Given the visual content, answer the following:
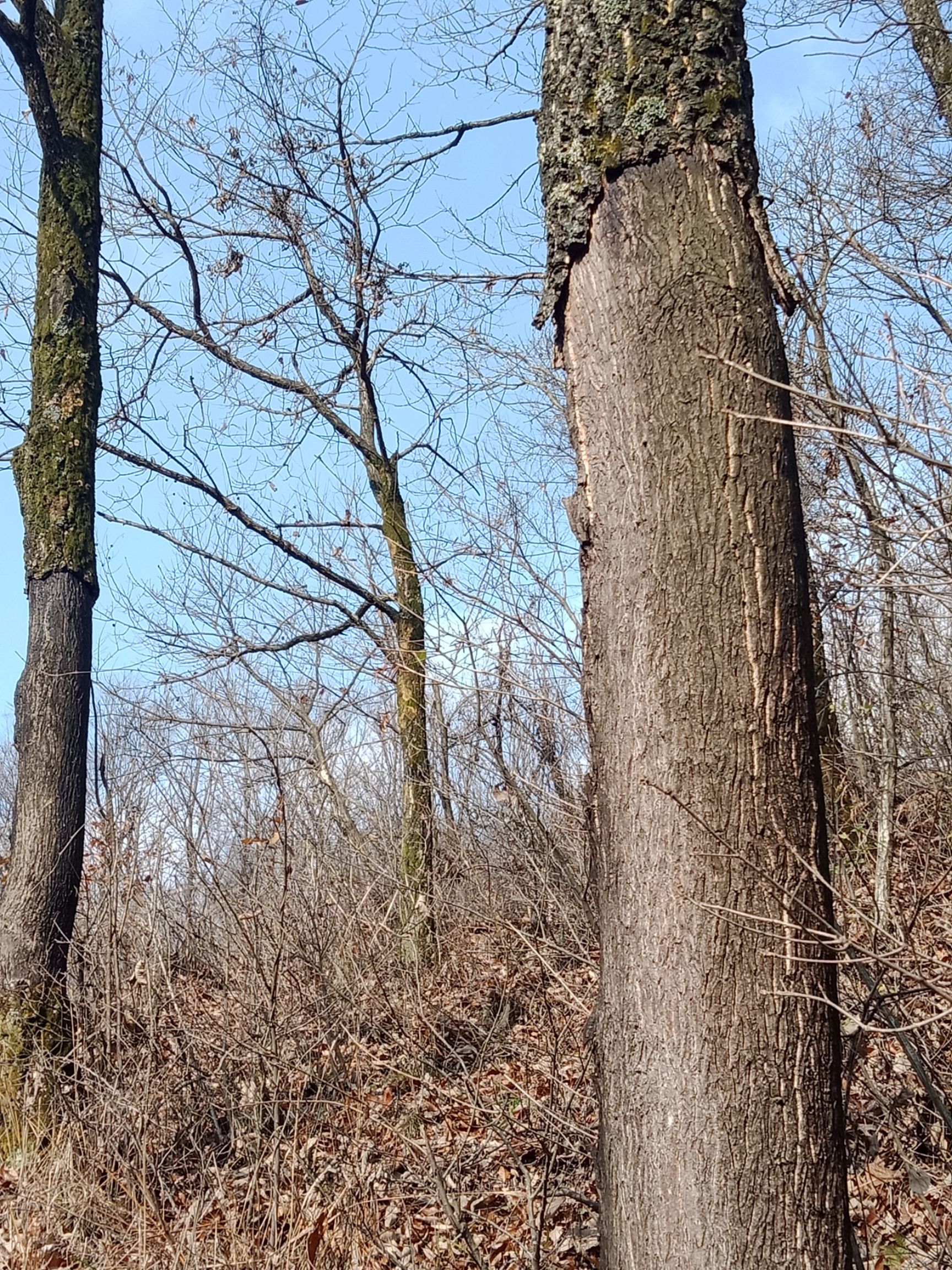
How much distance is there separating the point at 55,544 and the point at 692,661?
15.0 ft

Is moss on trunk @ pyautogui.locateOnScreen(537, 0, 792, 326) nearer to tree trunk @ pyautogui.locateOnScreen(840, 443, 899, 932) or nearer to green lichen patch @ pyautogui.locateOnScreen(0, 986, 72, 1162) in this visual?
tree trunk @ pyautogui.locateOnScreen(840, 443, 899, 932)

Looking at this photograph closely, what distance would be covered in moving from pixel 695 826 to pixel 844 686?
5150 mm

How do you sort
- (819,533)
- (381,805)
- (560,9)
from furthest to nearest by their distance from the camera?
1. (381,805)
2. (819,533)
3. (560,9)

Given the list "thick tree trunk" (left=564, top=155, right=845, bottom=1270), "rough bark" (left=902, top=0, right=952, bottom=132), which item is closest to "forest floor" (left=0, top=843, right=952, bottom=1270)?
"thick tree trunk" (left=564, top=155, right=845, bottom=1270)

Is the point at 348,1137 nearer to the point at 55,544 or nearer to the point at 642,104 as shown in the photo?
the point at 55,544

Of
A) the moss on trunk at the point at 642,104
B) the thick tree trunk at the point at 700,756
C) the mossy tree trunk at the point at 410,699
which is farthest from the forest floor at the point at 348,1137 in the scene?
the moss on trunk at the point at 642,104

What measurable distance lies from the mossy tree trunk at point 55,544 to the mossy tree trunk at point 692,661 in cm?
377

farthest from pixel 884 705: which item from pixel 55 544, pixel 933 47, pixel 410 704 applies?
pixel 933 47

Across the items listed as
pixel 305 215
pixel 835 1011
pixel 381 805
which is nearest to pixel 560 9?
pixel 835 1011

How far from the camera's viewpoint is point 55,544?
578cm

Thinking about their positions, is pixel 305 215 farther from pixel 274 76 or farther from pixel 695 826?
pixel 695 826

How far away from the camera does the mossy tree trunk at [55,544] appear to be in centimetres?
509

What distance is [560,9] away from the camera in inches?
105

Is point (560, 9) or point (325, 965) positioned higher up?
point (560, 9)
